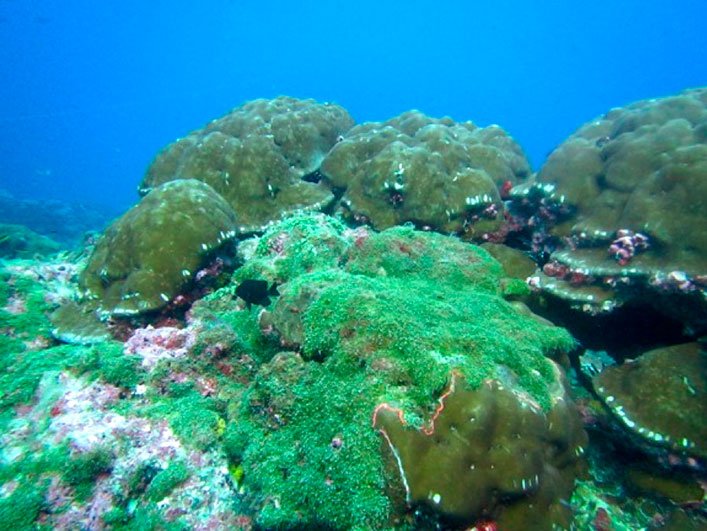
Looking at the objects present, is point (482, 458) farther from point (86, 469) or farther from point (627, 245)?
point (627, 245)

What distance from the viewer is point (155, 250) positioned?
6520 mm

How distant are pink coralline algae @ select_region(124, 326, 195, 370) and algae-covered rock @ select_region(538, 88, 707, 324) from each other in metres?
5.83

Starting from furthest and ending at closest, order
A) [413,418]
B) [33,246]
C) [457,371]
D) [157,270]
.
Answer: [33,246], [157,270], [457,371], [413,418]

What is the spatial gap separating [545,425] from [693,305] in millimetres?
3213

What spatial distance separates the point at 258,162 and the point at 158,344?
566 centimetres

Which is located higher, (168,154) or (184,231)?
(168,154)

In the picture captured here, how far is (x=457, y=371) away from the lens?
140 inches

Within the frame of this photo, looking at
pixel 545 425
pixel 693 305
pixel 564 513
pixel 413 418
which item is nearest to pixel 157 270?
pixel 413 418

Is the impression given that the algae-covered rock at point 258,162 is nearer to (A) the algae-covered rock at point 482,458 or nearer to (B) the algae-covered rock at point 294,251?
(B) the algae-covered rock at point 294,251

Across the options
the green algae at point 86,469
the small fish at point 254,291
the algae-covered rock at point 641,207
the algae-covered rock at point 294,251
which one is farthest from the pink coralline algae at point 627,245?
the green algae at point 86,469

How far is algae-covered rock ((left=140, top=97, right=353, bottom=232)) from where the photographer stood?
29.9 ft

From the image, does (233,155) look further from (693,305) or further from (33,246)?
(33,246)

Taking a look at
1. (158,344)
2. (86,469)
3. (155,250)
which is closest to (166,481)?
(86,469)

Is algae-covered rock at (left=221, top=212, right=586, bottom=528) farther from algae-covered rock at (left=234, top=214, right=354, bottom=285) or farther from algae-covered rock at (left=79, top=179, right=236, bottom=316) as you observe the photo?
algae-covered rock at (left=79, top=179, right=236, bottom=316)
